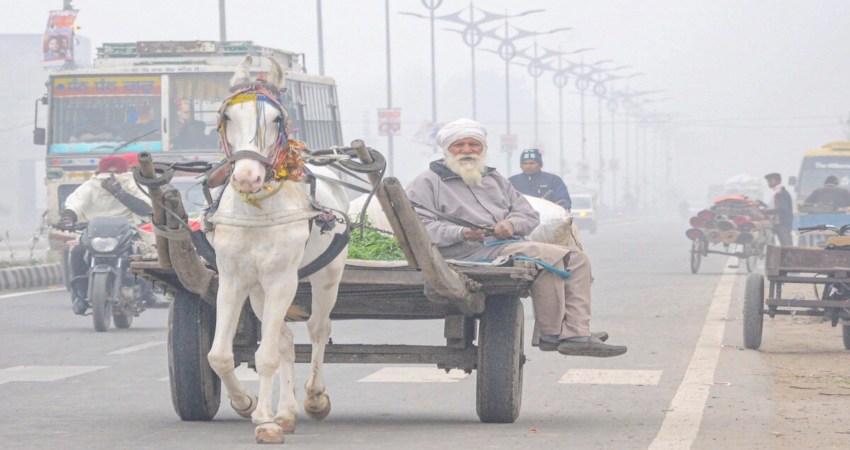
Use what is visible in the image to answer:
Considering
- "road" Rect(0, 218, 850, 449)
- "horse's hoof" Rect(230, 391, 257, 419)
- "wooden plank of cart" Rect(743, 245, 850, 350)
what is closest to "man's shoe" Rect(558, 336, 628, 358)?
"road" Rect(0, 218, 850, 449)

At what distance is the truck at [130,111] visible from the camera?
27.2 m

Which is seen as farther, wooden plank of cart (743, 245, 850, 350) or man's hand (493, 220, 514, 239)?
wooden plank of cart (743, 245, 850, 350)

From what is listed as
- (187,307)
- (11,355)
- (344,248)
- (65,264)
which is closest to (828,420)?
(344,248)

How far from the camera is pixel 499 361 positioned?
383 inches

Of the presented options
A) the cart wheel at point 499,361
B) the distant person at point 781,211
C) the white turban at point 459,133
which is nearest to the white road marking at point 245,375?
the white turban at point 459,133

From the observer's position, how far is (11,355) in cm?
1522

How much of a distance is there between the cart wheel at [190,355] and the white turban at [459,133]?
1647mm

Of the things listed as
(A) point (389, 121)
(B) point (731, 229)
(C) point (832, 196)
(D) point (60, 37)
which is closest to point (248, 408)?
(B) point (731, 229)

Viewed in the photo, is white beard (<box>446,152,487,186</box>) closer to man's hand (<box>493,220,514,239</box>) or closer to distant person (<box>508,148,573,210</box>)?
man's hand (<box>493,220,514,239</box>)

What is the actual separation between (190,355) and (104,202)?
31.8ft

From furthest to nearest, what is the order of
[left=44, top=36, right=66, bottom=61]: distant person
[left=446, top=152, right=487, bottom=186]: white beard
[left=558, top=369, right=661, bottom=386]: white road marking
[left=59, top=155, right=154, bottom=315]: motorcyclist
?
[left=44, top=36, right=66, bottom=61]: distant person, [left=59, top=155, right=154, bottom=315]: motorcyclist, [left=558, top=369, right=661, bottom=386]: white road marking, [left=446, top=152, right=487, bottom=186]: white beard

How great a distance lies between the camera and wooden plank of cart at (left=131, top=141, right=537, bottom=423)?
9.23 meters

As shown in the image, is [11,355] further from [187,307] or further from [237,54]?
[237,54]

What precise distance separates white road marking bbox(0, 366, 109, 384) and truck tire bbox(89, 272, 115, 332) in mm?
3397
